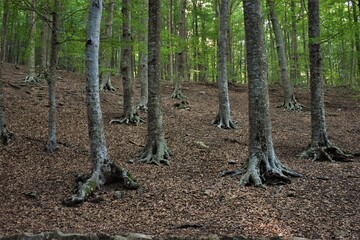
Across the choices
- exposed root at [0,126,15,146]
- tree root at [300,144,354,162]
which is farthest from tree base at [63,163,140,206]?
tree root at [300,144,354,162]

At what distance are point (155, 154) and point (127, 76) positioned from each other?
393 centimetres

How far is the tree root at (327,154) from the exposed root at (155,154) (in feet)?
11.8

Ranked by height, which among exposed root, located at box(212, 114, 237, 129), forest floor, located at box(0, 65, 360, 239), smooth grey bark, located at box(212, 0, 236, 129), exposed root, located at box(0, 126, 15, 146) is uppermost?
→ smooth grey bark, located at box(212, 0, 236, 129)

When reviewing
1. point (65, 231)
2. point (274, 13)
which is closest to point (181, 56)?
point (274, 13)

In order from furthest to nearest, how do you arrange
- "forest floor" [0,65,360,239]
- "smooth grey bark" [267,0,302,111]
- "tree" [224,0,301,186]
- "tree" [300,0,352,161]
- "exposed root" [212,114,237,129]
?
"smooth grey bark" [267,0,302,111]
"exposed root" [212,114,237,129]
"tree" [300,0,352,161]
"tree" [224,0,301,186]
"forest floor" [0,65,360,239]

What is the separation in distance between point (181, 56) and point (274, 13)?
206 inches

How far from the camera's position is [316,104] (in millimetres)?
9023

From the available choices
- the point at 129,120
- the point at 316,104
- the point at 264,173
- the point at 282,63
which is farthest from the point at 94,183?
the point at 282,63

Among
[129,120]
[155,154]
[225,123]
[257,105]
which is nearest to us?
[257,105]

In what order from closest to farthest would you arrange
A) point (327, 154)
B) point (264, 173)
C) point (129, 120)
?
point (264, 173) < point (327, 154) < point (129, 120)

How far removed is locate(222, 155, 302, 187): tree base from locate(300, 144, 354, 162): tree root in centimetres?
175

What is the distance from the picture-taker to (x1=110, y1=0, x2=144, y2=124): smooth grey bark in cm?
1125

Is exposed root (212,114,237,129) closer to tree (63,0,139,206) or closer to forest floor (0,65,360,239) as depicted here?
forest floor (0,65,360,239)

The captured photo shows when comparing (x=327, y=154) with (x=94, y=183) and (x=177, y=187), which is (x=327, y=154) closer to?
(x=177, y=187)
